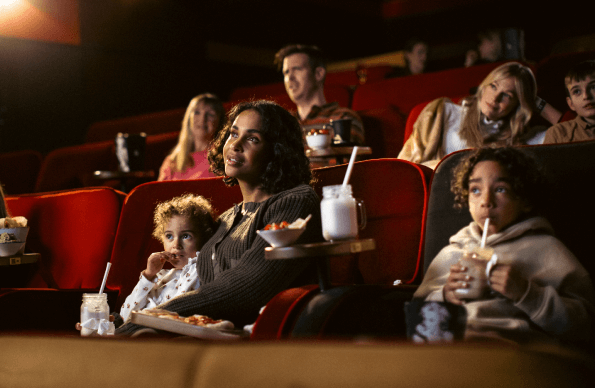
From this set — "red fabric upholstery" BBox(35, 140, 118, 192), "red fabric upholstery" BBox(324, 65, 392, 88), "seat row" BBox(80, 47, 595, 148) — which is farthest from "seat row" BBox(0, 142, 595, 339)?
"red fabric upholstery" BBox(324, 65, 392, 88)

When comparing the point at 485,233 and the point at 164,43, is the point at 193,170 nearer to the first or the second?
the point at 485,233

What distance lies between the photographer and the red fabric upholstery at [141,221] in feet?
6.35

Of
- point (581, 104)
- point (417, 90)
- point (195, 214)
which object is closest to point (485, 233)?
point (195, 214)

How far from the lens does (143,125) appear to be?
4332mm

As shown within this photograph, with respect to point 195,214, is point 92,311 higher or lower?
lower

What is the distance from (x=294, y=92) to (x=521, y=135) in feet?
A: 4.15

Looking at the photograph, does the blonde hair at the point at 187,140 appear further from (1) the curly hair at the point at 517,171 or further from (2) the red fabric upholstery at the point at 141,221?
(1) the curly hair at the point at 517,171

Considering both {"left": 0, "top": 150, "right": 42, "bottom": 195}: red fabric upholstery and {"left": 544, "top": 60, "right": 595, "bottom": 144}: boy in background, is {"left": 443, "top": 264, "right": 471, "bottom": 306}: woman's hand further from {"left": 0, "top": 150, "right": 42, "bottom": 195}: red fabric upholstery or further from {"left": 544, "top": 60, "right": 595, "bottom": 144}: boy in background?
{"left": 0, "top": 150, "right": 42, "bottom": 195}: red fabric upholstery

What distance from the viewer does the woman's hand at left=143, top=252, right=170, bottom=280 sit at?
172 cm

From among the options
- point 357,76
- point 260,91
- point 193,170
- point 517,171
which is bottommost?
point 517,171

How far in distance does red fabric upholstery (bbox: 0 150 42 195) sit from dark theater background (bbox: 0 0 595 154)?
92 cm

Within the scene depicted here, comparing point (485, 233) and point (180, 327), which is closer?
point (485, 233)

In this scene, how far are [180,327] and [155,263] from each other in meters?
0.57

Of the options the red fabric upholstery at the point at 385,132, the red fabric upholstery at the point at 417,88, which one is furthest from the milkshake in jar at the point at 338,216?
the red fabric upholstery at the point at 417,88
